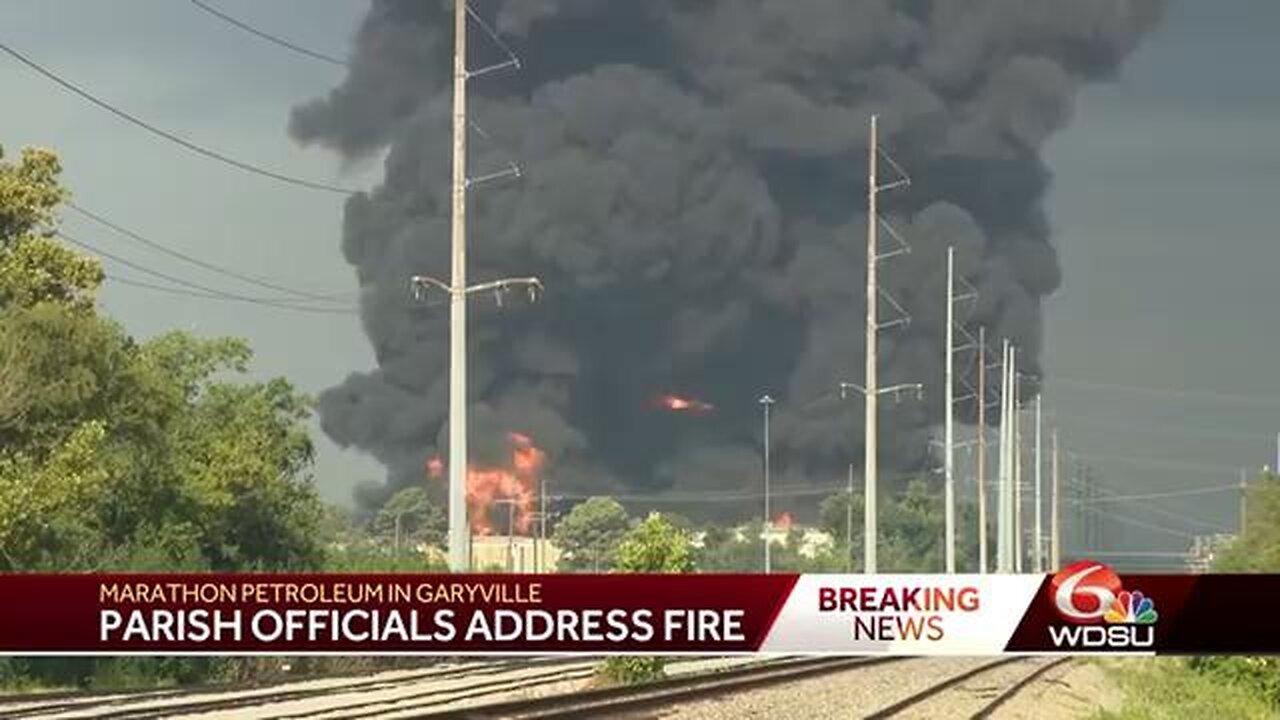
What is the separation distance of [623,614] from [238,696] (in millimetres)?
20038

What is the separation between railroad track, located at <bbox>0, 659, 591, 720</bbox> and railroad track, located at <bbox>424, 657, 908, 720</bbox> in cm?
306

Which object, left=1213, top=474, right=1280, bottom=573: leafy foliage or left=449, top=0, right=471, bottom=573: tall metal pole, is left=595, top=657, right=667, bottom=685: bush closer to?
left=449, top=0, right=471, bottom=573: tall metal pole

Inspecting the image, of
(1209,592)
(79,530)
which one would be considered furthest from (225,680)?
(1209,592)

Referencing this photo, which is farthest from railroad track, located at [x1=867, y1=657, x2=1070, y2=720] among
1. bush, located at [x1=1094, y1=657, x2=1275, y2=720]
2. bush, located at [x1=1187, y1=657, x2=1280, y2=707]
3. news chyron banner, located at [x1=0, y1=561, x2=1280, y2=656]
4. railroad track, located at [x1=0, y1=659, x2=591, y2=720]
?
news chyron banner, located at [x1=0, y1=561, x2=1280, y2=656]

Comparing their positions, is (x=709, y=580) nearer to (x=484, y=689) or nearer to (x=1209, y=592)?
(x=1209, y=592)

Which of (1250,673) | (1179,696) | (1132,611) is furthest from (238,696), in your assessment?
(1132,611)

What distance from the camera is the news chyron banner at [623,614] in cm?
1825

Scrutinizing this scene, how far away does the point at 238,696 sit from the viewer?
120 feet

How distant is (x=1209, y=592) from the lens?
18.3m

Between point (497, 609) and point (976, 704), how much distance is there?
19.8 metres

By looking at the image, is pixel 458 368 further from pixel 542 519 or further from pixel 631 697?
pixel 542 519

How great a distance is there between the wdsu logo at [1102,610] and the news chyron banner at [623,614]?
0.01 m

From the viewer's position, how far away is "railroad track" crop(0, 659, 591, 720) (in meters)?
32.2

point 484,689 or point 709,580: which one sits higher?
point 709,580
